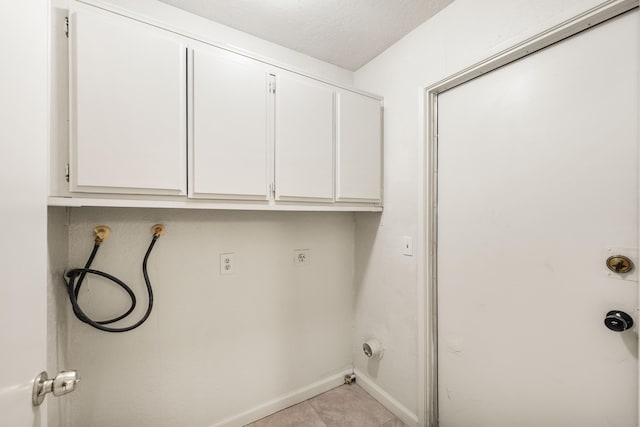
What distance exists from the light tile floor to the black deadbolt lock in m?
1.26

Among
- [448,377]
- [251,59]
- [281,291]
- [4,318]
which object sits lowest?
[448,377]

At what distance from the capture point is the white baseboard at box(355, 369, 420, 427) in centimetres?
164

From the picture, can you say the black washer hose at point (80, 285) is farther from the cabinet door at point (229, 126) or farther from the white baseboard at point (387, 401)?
the white baseboard at point (387, 401)

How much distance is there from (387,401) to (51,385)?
1.80 metres

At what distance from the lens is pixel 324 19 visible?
1540mm

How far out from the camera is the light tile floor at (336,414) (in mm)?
1663

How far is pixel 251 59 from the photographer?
4.36ft

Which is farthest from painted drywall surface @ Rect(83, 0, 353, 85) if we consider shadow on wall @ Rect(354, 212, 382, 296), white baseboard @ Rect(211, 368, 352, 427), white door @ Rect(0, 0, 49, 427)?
white baseboard @ Rect(211, 368, 352, 427)

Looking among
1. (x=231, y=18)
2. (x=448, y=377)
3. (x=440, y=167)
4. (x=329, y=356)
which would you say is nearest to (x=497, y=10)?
(x=440, y=167)

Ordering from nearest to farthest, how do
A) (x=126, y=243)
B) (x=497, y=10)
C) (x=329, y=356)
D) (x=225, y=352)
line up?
(x=497, y=10) → (x=126, y=243) → (x=225, y=352) → (x=329, y=356)

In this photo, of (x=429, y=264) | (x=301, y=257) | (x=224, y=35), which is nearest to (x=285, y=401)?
(x=301, y=257)

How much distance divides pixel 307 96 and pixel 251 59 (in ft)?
1.08

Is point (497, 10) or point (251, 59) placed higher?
point (497, 10)

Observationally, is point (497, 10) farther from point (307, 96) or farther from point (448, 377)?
point (448, 377)
